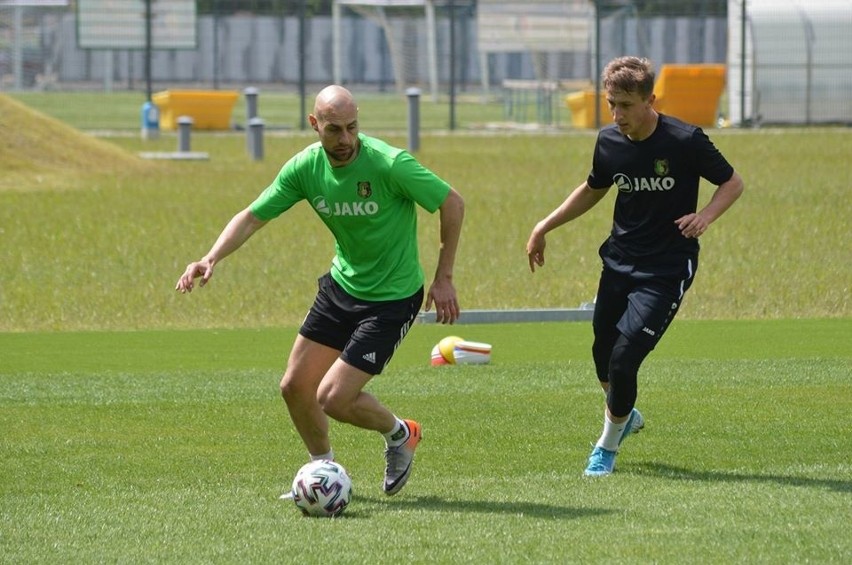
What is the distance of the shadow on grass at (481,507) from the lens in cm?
663

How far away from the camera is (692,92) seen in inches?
1550

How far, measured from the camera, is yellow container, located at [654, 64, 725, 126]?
38875 mm

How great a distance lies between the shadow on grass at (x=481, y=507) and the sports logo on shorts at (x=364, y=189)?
1.42 m

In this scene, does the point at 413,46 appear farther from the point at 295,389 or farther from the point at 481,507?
the point at 481,507

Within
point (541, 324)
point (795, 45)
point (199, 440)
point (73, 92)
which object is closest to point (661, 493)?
point (199, 440)

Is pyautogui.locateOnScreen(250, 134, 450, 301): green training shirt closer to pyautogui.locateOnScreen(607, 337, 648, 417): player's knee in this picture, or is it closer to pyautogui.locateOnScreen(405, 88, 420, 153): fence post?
pyautogui.locateOnScreen(607, 337, 648, 417): player's knee

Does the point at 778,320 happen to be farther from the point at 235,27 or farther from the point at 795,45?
the point at 235,27

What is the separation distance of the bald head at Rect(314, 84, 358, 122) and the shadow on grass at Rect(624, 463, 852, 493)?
94.3 inches

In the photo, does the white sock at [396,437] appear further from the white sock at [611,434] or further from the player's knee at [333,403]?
the white sock at [611,434]

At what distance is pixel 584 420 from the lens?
916cm

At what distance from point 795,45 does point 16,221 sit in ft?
77.8

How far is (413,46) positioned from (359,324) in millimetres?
46986

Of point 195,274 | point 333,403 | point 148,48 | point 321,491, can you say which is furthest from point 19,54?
point 321,491

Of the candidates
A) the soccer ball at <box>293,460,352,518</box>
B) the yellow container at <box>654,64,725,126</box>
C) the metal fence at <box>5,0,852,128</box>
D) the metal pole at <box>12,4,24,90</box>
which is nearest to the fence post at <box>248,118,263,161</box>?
the metal fence at <box>5,0,852,128</box>
